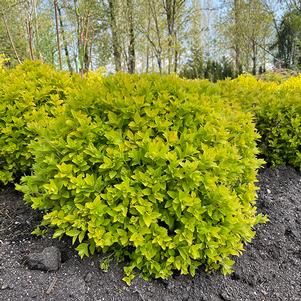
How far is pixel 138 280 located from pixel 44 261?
54 cm

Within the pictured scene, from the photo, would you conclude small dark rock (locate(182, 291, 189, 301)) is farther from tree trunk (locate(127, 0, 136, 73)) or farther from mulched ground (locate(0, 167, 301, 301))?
tree trunk (locate(127, 0, 136, 73))

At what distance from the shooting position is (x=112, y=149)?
1971mm

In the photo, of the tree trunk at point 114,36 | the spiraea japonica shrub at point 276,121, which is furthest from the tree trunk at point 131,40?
the spiraea japonica shrub at point 276,121

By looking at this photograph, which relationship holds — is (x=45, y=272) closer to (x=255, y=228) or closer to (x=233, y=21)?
(x=255, y=228)

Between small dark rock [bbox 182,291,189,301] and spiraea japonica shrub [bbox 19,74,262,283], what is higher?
spiraea japonica shrub [bbox 19,74,262,283]

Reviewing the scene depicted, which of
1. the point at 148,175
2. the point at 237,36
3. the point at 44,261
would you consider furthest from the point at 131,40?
the point at 44,261

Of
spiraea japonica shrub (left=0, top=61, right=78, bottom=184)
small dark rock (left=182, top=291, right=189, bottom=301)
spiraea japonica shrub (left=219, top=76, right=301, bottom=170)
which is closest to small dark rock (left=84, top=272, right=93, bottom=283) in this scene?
small dark rock (left=182, top=291, right=189, bottom=301)

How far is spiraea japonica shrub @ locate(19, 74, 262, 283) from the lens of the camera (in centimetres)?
190

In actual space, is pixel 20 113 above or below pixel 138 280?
above

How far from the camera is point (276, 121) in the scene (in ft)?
11.4

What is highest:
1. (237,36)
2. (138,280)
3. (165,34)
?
(237,36)

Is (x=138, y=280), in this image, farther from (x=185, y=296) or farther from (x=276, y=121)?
(x=276, y=121)

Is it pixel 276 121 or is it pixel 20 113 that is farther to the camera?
pixel 276 121

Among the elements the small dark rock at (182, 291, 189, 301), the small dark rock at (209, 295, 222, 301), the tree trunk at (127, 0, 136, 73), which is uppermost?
the tree trunk at (127, 0, 136, 73)
